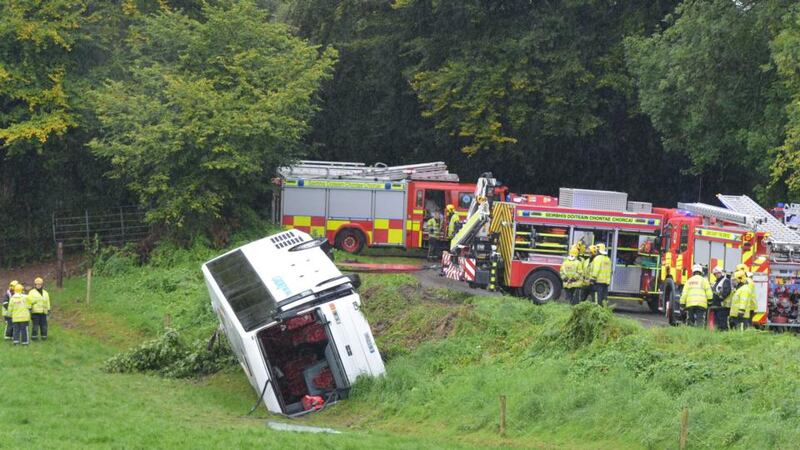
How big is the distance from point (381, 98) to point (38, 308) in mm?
22524

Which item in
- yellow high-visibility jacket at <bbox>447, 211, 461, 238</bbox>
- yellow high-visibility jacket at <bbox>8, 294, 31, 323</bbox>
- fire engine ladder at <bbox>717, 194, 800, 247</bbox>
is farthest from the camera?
yellow high-visibility jacket at <bbox>447, 211, 461, 238</bbox>

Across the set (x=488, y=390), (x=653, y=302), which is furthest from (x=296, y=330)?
(x=653, y=302)

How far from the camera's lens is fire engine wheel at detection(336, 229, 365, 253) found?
34.7 meters

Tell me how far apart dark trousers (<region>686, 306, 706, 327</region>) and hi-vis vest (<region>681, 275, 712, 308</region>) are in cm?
13

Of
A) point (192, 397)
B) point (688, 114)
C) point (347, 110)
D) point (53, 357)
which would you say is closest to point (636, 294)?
point (688, 114)

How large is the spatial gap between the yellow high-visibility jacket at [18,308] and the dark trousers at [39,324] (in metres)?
0.68

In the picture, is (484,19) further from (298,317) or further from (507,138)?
(298,317)

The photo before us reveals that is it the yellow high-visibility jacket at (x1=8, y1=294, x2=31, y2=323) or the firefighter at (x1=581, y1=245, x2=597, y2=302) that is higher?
the firefighter at (x1=581, y1=245, x2=597, y2=302)

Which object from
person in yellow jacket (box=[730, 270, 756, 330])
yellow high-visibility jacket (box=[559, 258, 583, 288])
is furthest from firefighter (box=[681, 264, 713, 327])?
yellow high-visibility jacket (box=[559, 258, 583, 288])

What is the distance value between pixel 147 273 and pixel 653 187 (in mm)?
20829

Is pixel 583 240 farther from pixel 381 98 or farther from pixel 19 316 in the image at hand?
pixel 381 98

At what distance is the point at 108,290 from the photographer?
30.3 metres

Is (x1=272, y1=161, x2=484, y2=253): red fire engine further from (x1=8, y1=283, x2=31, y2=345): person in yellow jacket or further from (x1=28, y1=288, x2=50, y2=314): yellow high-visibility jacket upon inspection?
Result: (x1=8, y1=283, x2=31, y2=345): person in yellow jacket

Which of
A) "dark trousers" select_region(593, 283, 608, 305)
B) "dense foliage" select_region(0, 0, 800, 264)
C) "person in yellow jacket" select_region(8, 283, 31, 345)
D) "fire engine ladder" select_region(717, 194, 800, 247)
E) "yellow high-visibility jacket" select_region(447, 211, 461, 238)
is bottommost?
"person in yellow jacket" select_region(8, 283, 31, 345)
